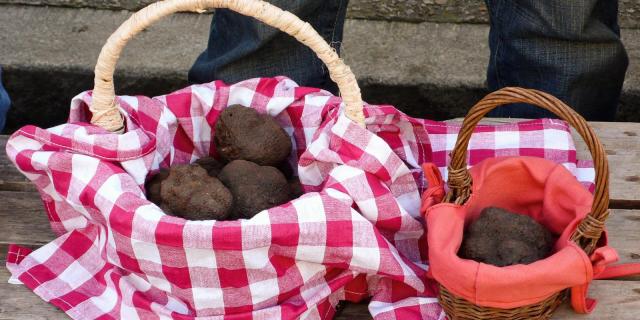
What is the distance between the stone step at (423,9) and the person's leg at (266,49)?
0.63 m

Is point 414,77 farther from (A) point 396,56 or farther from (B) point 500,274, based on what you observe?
(B) point 500,274

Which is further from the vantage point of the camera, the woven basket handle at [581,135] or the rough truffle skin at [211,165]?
the rough truffle skin at [211,165]

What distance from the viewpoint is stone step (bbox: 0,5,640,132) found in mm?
2047

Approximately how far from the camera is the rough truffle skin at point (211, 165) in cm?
132

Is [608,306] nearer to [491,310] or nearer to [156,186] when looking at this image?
[491,310]

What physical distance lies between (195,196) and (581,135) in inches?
21.1

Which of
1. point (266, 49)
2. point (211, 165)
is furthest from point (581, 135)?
point (266, 49)

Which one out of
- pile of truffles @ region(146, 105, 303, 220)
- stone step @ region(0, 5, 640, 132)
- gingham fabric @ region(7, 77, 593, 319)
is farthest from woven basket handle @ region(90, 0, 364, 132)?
stone step @ region(0, 5, 640, 132)

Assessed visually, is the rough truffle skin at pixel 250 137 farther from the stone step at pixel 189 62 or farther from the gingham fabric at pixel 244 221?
the stone step at pixel 189 62

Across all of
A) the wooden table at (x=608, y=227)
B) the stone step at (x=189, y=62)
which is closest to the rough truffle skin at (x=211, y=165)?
the wooden table at (x=608, y=227)

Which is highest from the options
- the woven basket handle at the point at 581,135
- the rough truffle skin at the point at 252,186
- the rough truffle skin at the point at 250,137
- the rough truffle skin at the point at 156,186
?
the woven basket handle at the point at 581,135

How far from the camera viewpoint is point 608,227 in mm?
1335

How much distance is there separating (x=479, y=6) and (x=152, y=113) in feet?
3.84

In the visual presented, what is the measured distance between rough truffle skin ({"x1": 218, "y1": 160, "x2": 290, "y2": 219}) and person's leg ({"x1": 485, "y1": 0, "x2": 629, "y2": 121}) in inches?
24.1
